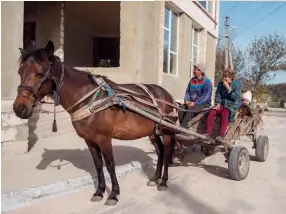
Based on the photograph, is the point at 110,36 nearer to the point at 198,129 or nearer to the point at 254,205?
the point at 198,129

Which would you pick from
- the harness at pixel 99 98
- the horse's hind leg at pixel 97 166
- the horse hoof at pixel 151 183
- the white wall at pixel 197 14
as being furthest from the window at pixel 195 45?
the horse's hind leg at pixel 97 166

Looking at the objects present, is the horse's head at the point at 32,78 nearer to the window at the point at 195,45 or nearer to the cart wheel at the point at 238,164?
the cart wheel at the point at 238,164

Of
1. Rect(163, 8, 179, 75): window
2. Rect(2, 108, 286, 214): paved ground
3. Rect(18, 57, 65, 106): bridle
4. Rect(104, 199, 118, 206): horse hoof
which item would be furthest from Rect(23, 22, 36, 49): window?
Rect(104, 199, 118, 206): horse hoof

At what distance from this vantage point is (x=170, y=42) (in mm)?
13445

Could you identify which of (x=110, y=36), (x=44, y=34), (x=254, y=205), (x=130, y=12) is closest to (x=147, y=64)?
(x=130, y=12)

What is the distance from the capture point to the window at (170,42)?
1302cm

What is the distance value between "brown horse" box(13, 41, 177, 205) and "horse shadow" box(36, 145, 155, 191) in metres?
1.07

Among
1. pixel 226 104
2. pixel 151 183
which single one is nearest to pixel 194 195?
pixel 151 183

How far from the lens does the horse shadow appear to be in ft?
20.2

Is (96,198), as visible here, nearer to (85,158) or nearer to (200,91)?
(85,158)

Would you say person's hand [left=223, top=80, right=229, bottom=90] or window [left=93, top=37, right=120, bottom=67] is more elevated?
window [left=93, top=37, right=120, bottom=67]

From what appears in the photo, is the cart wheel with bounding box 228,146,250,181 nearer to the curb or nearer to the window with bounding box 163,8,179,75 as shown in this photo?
the curb

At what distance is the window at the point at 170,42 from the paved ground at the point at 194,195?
686 cm

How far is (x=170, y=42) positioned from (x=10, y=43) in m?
7.89
